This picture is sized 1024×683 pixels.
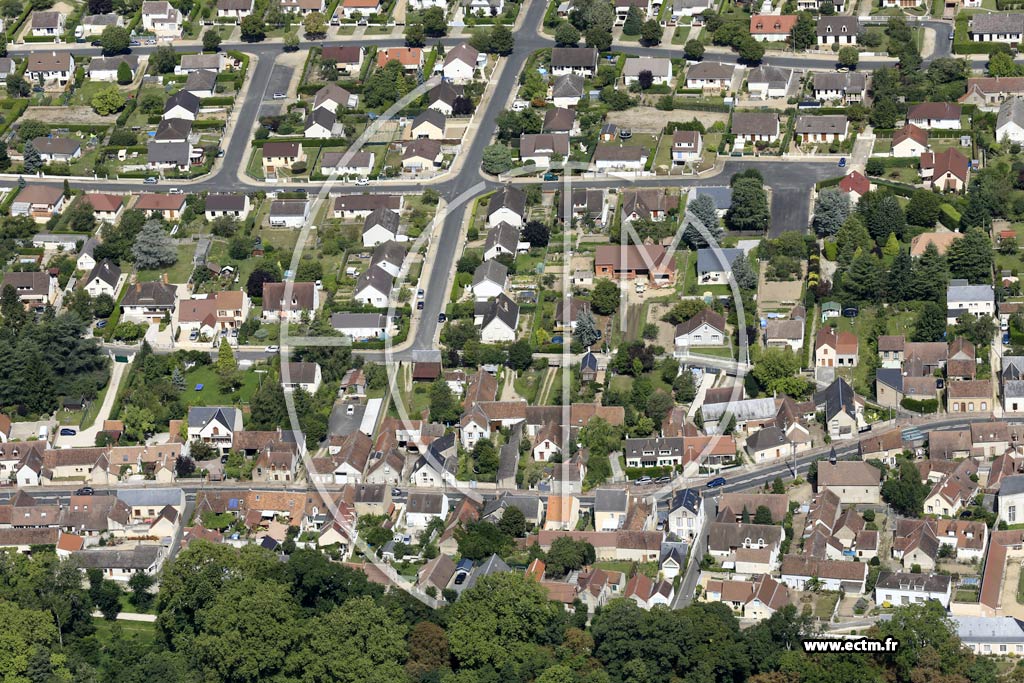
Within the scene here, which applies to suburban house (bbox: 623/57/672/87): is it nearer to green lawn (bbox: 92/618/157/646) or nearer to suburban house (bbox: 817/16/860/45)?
suburban house (bbox: 817/16/860/45)

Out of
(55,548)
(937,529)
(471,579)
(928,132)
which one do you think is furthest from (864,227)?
(55,548)

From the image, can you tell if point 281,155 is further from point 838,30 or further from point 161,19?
point 838,30

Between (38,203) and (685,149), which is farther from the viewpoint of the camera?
(685,149)

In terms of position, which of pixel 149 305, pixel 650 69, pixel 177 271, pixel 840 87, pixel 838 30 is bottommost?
pixel 177 271

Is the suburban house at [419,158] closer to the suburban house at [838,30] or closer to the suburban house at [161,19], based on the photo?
the suburban house at [161,19]

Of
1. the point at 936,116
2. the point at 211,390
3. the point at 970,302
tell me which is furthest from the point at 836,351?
the point at 211,390

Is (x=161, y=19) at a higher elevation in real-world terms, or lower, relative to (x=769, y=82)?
lower

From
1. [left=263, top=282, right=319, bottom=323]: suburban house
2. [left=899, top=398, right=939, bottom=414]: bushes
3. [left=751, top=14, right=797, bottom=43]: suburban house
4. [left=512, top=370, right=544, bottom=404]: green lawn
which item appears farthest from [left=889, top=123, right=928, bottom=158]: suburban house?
[left=263, top=282, right=319, bottom=323]: suburban house

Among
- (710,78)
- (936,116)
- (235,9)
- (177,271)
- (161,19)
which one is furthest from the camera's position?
(235,9)
